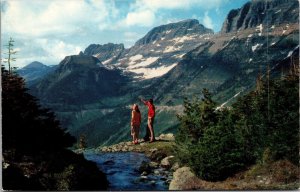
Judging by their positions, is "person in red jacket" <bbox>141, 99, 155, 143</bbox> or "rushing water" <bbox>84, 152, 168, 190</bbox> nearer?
"rushing water" <bbox>84, 152, 168, 190</bbox>

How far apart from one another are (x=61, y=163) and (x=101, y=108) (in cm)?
493

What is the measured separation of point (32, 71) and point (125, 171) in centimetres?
646

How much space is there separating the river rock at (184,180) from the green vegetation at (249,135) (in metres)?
0.33

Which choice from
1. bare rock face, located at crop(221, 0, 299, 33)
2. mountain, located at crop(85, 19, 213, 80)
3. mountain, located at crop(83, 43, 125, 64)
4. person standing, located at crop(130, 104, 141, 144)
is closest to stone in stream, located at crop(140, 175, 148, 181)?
person standing, located at crop(130, 104, 141, 144)

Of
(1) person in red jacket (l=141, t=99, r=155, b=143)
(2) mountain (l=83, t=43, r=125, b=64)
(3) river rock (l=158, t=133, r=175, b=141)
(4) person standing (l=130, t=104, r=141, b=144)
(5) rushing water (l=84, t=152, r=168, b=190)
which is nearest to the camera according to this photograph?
(5) rushing water (l=84, t=152, r=168, b=190)

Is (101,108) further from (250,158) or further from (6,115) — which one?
(250,158)

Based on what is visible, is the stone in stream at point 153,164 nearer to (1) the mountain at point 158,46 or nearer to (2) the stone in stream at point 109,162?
(2) the stone in stream at point 109,162

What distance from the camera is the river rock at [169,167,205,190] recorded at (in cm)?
2291

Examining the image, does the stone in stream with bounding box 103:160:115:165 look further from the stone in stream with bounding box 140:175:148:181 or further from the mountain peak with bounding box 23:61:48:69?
the mountain peak with bounding box 23:61:48:69

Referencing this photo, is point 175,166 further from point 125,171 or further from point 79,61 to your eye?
point 79,61

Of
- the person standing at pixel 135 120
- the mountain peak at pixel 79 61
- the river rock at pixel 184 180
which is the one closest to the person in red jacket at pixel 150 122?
the person standing at pixel 135 120

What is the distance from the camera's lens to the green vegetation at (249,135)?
2334 centimetres

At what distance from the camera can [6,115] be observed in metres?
22.7

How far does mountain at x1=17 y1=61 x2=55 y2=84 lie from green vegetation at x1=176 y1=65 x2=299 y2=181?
289 inches
